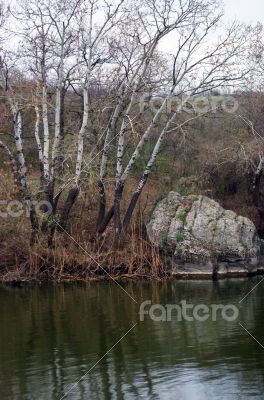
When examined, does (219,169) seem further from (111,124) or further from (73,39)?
(73,39)

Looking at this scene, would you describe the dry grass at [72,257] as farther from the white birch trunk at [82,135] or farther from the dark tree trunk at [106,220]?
the white birch trunk at [82,135]

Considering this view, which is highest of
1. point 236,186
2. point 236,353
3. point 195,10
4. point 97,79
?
point 195,10

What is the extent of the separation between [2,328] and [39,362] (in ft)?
10.7

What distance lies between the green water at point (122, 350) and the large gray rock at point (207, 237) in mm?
3718

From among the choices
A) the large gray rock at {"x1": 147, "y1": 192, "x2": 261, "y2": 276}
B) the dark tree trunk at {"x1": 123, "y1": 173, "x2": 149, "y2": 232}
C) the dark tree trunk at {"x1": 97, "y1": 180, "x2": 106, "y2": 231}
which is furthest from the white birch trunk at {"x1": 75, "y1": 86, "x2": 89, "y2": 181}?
the large gray rock at {"x1": 147, "y1": 192, "x2": 261, "y2": 276}

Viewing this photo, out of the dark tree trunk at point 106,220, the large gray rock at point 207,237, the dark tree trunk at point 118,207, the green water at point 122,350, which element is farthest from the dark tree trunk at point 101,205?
the green water at point 122,350

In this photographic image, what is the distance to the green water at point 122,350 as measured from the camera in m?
11.8

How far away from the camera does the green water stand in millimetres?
11812

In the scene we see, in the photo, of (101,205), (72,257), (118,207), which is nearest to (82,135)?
(101,205)

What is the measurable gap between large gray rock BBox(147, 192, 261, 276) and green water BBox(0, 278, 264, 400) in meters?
3.72

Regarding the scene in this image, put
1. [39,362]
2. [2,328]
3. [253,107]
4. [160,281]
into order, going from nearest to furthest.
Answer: [39,362], [2,328], [160,281], [253,107]

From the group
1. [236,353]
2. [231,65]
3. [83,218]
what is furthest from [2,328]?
[231,65]

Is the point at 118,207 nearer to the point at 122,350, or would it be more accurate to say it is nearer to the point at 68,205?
the point at 68,205

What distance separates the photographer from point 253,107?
30969 mm
